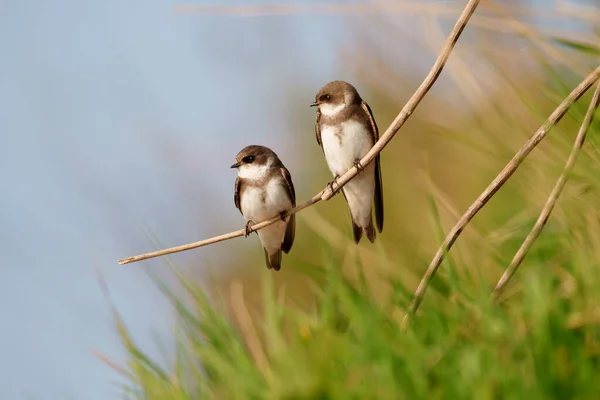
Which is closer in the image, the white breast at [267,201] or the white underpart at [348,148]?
the white underpart at [348,148]

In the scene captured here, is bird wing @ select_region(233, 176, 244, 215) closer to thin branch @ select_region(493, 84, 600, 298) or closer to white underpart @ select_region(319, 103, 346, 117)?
white underpart @ select_region(319, 103, 346, 117)

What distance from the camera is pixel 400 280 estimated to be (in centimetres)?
194

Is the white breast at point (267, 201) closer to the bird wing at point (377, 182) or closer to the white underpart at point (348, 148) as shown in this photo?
the white underpart at point (348, 148)

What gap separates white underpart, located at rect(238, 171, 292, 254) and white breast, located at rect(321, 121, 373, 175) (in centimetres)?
29

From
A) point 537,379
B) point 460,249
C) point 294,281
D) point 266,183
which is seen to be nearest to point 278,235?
point 266,183

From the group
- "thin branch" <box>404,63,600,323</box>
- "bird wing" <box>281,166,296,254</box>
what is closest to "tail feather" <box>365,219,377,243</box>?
"bird wing" <box>281,166,296,254</box>

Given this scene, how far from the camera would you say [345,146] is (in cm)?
406

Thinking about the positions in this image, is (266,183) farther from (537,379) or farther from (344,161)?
(537,379)

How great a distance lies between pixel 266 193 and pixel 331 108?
1.50ft

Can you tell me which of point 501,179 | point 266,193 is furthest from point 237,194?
point 501,179

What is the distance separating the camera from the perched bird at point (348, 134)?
407cm

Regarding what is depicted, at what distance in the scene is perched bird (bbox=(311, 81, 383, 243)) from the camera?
4.07 metres

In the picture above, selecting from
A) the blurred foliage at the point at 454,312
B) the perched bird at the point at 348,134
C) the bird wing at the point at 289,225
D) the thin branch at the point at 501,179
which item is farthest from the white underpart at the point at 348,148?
the thin branch at the point at 501,179

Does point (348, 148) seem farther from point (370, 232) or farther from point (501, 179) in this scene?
point (501, 179)
